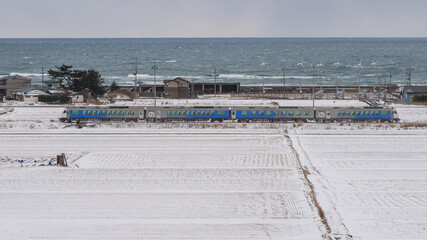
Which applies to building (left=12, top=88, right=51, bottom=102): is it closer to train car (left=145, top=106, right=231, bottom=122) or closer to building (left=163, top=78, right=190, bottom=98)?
building (left=163, top=78, right=190, bottom=98)

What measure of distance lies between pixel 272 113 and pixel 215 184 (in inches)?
1110

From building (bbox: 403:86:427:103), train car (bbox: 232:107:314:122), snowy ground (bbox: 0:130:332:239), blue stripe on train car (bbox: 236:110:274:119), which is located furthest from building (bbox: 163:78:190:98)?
snowy ground (bbox: 0:130:332:239)

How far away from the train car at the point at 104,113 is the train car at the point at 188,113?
149cm

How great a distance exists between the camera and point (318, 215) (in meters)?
28.9

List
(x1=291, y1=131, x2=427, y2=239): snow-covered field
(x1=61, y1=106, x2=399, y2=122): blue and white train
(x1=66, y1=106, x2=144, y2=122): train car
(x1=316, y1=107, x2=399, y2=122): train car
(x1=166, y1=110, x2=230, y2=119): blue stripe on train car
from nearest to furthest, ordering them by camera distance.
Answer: (x1=291, y1=131, x2=427, y2=239): snow-covered field
(x1=316, y1=107, x2=399, y2=122): train car
(x1=61, y1=106, x2=399, y2=122): blue and white train
(x1=166, y1=110, x2=230, y2=119): blue stripe on train car
(x1=66, y1=106, x2=144, y2=122): train car

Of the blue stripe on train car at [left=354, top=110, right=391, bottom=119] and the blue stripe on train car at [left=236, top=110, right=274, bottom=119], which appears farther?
the blue stripe on train car at [left=236, top=110, right=274, bottom=119]

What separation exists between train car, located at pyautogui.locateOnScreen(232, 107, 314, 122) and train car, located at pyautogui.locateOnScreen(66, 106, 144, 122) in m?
11.2

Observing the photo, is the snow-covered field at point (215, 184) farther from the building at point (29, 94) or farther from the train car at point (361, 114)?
the building at point (29, 94)

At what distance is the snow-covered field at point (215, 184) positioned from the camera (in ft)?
90.2

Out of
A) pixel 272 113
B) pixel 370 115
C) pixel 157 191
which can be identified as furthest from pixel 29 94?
pixel 157 191

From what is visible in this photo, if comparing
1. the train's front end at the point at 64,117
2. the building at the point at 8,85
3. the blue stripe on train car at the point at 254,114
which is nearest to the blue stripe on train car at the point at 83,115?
the train's front end at the point at 64,117

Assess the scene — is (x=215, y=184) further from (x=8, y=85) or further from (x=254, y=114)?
(x=8, y=85)

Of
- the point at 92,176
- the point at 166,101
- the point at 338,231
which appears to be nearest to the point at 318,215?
the point at 338,231

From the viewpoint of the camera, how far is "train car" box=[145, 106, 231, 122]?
62.3 m
